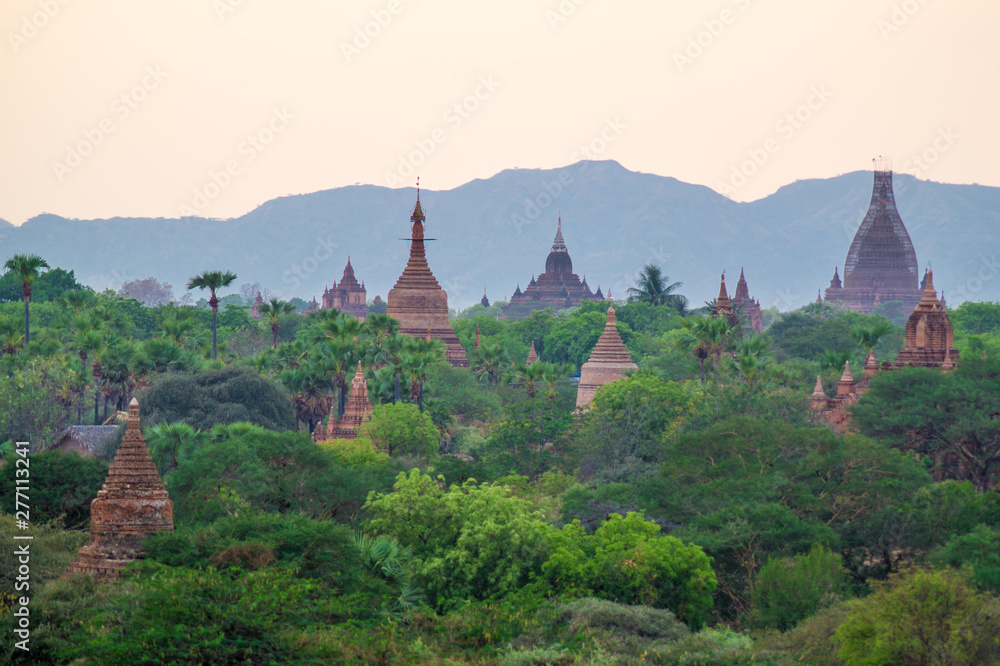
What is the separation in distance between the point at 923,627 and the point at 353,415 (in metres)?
37.3

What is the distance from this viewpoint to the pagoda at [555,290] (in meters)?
174

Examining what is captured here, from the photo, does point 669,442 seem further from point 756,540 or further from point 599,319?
point 599,319

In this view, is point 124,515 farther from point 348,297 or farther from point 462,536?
point 348,297

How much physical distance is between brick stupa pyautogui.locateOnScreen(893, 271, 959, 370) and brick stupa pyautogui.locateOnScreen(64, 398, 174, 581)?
137ft

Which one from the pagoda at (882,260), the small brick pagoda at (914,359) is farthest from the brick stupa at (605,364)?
the pagoda at (882,260)

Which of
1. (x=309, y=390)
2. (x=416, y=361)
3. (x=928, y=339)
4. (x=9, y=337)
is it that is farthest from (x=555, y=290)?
(x=416, y=361)

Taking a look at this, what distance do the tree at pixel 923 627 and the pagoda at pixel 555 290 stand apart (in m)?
142

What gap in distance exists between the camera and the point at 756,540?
1576 inches

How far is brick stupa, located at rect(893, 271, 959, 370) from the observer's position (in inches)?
2596

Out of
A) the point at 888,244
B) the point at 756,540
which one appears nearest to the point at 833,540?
the point at 756,540

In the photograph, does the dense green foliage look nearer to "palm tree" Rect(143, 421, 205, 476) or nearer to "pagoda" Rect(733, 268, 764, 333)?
"palm tree" Rect(143, 421, 205, 476)

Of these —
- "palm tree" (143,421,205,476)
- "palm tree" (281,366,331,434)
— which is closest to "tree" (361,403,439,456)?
"palm tree" (281,366,331,434)

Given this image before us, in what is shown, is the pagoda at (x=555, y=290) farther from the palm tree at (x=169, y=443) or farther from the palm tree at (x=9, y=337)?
the palm tree at (x=169, y=443)

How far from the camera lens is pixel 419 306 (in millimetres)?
99938
